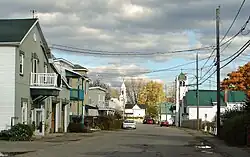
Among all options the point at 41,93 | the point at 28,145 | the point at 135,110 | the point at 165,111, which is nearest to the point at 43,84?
the point at 41,93

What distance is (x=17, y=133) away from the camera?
34156 mm

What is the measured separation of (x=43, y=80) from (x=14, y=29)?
458 centimetres

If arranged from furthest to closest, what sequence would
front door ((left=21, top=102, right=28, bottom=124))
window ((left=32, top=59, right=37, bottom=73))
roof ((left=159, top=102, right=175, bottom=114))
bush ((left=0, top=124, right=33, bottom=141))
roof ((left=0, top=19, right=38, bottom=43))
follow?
roof ((left=159, top=102, right=175, bottom=114)) → window ((left=32, top=59, right=37, bottom=73)) → front door ((left=21, top=102, right=28, bottom=124)) → roof ((left=0, top=19, right=38, bottom=43)) → bush ((left=0, top=124, right=33, bottom=141))

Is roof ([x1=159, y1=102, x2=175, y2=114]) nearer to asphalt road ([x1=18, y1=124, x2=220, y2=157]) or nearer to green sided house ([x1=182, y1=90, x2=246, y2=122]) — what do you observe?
green sided house ([x1=182, y1=90, x2=246, y2=122])

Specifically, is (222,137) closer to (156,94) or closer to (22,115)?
(22,115)

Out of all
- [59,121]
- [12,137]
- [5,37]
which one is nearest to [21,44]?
[5,37]

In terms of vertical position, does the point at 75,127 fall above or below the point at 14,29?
below

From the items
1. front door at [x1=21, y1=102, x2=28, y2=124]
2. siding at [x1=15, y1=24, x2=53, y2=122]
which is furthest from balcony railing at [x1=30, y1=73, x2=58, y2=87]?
front door at [x1=21, y1=102, x2=28, y2=124]

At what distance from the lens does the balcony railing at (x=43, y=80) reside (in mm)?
39375

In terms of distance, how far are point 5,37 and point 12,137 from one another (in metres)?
7.27

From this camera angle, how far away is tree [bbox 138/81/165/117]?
147000 mm

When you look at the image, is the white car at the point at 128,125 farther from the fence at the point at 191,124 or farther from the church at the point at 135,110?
the church at the point at 135,110

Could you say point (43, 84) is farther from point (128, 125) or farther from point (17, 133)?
point (128, 125)

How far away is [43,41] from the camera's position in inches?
1726
